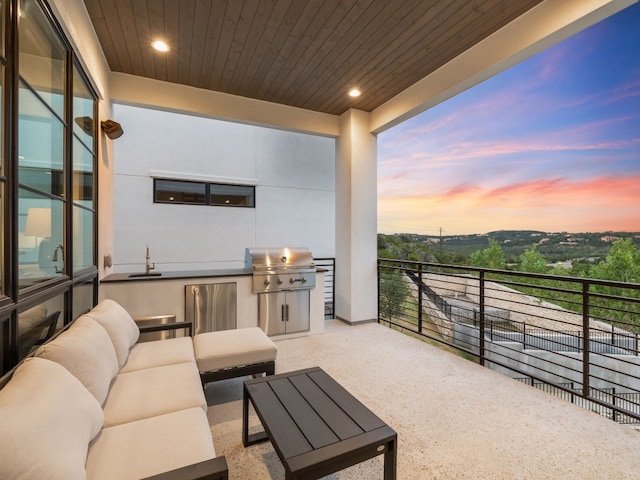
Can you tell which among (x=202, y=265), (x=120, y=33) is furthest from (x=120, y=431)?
(x=202, y=265)

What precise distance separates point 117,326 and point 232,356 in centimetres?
83

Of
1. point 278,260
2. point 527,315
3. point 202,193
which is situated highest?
point 202,193

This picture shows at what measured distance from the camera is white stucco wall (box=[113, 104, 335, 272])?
5191mm

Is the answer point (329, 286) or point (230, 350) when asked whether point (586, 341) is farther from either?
point (329, 286)

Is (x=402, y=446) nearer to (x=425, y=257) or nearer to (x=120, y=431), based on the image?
(x=120, y=431)

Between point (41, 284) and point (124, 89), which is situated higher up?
point (124, 89)

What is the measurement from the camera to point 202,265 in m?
5.69

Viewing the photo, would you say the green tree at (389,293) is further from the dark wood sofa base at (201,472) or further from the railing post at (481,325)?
the dark wood sofa base at (201,472)

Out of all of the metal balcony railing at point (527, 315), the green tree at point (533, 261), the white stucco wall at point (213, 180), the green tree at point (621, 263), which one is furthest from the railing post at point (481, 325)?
the green tree at point (533, 261)

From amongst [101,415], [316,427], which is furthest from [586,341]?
[101,415]

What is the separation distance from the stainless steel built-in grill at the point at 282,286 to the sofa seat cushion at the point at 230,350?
4.02ft

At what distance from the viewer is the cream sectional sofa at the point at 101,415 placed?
0.82m

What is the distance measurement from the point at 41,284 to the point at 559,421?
3.54m

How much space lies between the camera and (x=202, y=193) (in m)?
5.72
